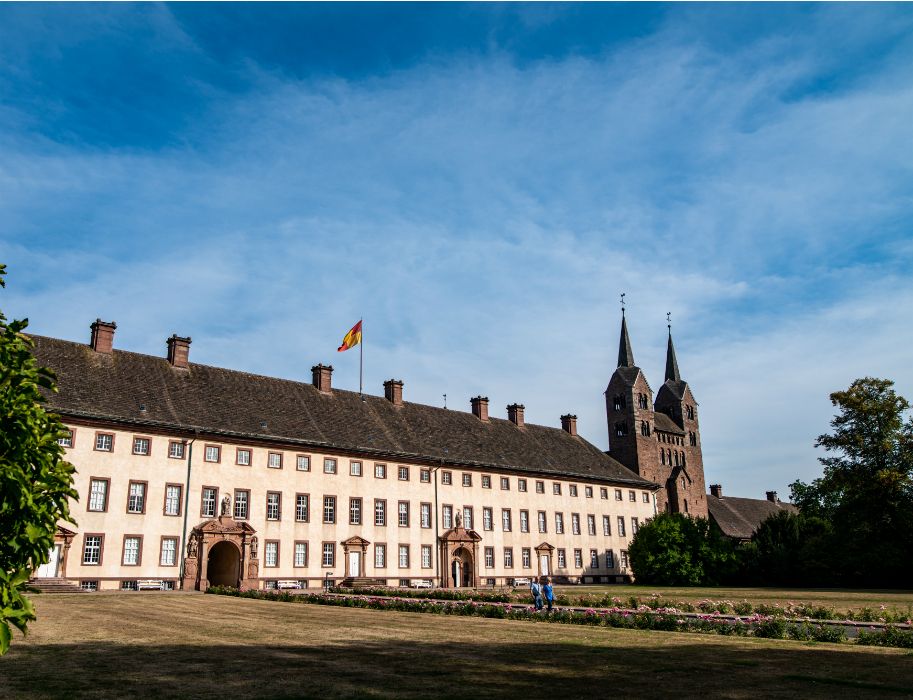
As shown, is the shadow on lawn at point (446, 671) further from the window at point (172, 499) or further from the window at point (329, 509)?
the window at point (329, 509)

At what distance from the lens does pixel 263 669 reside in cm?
1316

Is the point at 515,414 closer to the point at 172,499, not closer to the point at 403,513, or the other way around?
the point at 403,513

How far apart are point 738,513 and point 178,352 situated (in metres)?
71.2

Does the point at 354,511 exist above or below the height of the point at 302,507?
below

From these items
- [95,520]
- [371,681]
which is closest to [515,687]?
[371,681]

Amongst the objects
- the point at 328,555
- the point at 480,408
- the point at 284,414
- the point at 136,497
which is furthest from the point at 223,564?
the point at 480,408

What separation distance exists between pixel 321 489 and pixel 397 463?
6.27 metres

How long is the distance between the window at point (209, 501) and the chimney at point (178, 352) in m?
9.39

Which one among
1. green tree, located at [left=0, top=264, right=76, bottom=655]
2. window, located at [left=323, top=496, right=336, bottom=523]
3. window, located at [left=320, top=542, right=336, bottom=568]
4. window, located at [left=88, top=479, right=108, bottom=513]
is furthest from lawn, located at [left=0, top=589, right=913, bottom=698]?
window, located at [left=323, top=496, right=336, bottom=523]

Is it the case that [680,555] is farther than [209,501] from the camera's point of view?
Yes

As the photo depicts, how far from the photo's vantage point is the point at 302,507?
47.5 m

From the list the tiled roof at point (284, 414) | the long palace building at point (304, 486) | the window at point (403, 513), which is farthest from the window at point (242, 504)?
the window at point (403, 513)

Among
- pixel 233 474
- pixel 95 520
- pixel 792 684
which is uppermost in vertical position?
pixel 233 474

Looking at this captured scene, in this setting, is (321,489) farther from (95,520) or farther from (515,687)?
(515,687)
